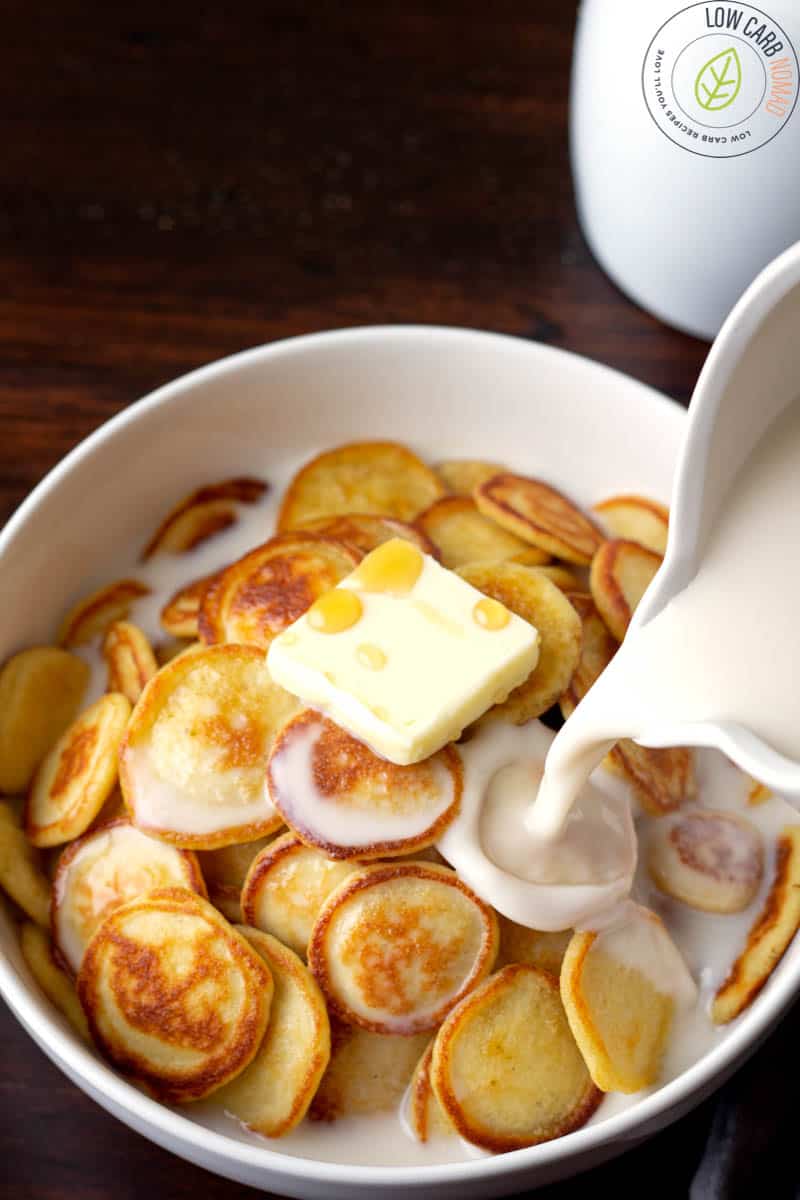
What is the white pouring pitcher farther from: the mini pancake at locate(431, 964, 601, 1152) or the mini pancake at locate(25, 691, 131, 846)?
the mini pancake at locate(25, 691, 131, 846)

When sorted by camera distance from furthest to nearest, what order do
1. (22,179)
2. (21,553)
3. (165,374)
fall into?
(22,179)
(165,374)
(21,553)

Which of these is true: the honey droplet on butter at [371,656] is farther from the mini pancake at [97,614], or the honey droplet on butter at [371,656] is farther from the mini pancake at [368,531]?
the mini pancake at [97,614]

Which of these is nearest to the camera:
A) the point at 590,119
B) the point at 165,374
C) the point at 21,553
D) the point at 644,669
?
the point at 644,669

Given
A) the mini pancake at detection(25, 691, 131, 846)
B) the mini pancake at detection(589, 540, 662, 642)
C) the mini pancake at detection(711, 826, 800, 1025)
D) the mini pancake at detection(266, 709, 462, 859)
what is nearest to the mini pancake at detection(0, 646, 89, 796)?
the mini pancake at detection(25, 691, 131, 846)

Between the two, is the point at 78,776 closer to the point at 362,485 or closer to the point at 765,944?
the point at 362,485

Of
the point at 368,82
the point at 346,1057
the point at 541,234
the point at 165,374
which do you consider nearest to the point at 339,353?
the point at 165,374

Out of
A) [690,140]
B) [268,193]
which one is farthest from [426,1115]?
[268,193]

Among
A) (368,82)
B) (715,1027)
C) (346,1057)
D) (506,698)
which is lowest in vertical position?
(346,1057)

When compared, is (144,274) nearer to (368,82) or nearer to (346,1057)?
(368,82)
